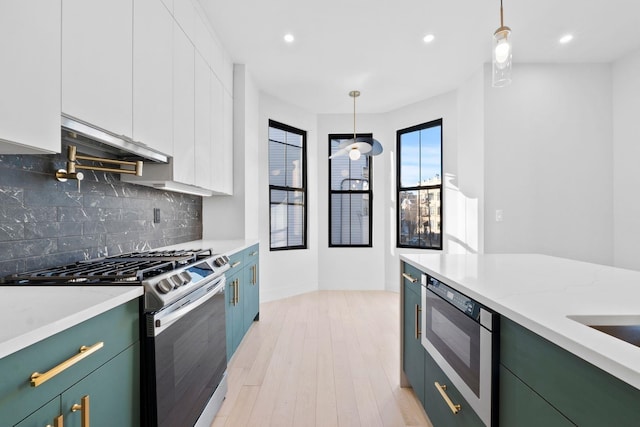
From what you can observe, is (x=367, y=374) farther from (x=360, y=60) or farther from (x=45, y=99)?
(x=360, y=60)

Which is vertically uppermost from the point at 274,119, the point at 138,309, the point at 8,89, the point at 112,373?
the point at 274,119

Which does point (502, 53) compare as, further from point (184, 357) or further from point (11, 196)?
point (11, 196)

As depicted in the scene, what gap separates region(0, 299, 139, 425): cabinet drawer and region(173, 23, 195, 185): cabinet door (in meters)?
1.23

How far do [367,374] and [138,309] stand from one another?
1.75 meters

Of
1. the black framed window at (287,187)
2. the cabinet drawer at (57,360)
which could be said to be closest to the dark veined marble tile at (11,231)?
the cabinet drawer at (57,360)

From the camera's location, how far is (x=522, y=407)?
2.88 ft

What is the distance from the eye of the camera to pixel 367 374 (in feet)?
7.68

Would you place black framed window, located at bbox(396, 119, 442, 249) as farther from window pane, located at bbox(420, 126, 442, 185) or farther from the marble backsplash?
the marble backsplash

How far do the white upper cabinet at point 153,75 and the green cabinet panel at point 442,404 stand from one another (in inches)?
73.3

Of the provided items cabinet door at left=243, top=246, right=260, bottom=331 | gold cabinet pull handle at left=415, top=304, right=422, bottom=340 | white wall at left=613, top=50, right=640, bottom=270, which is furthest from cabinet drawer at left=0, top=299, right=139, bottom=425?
white wall at left=613, top=50, right=640, bottom=270

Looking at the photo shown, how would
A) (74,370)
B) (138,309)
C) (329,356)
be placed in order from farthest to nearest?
(329,356)
(138,309)
(74,370)

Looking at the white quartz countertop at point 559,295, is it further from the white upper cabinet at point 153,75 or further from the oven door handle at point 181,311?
the white upper cabinet at point 153,75

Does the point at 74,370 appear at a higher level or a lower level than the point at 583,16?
lower

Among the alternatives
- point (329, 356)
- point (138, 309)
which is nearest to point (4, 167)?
point (138, 309)
